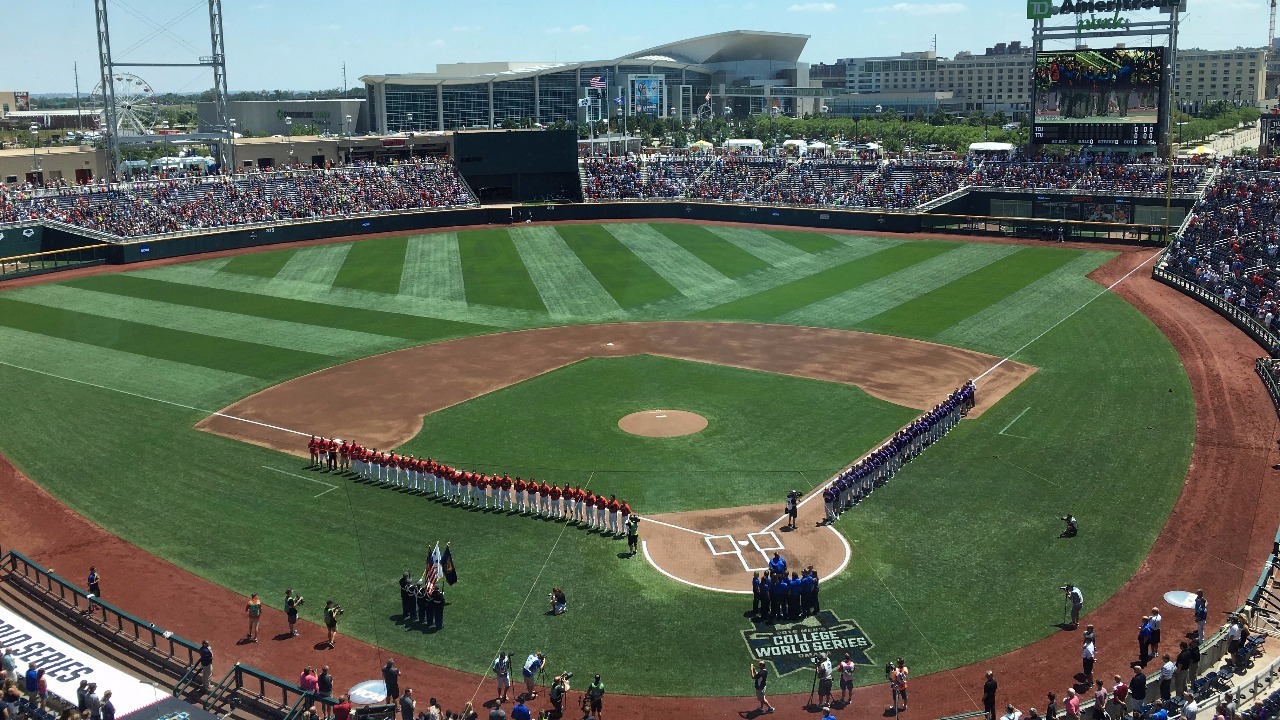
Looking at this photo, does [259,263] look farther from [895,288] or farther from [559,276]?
[895,288]

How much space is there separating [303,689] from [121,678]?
152 inches

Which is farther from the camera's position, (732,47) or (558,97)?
(732,47)

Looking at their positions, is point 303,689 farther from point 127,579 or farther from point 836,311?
point 836,311

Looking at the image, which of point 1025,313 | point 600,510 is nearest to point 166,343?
point 600,510

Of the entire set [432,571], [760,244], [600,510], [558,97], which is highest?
[558,97]

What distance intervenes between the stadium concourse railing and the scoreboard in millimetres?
69215

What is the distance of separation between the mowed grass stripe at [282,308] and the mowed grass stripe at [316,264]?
14.4ft

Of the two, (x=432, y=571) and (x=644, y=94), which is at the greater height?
(x=644, y=94)

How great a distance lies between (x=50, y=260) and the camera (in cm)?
6300

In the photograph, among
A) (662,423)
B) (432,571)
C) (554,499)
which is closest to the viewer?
(432,571)

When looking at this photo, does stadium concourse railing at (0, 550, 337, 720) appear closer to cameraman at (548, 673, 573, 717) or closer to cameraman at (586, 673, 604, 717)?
cameraman at (548, 673, 573, 717)

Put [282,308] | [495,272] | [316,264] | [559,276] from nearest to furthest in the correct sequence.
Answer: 1. [282,308]
2. [559,276]
3. [495,272]
4. [316,264]

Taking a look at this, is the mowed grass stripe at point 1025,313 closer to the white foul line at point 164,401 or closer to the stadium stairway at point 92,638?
the white foul line at point 164,401

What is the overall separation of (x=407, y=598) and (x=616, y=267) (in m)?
41.9
